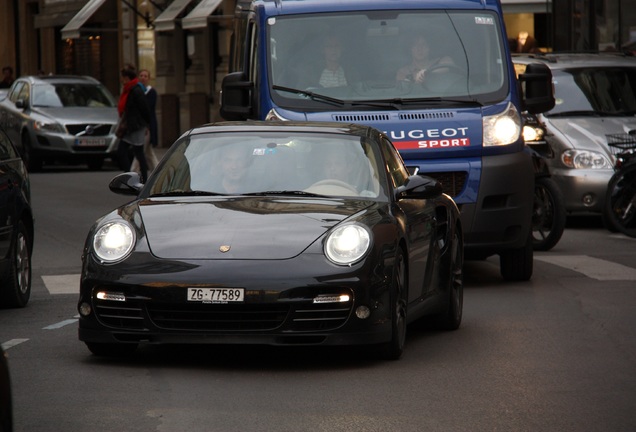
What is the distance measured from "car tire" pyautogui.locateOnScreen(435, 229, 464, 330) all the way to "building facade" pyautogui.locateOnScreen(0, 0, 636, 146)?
672 inches

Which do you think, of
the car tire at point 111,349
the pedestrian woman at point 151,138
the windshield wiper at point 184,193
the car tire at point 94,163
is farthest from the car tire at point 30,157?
the car tire at point 111,349

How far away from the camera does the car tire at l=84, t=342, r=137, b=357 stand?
8.86 metres

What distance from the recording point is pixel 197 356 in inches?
357

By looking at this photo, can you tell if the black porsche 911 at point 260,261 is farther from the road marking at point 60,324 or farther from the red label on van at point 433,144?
the red label on van at point 433,144

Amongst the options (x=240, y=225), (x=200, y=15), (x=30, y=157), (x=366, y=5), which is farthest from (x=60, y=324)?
(x=200, y=15)

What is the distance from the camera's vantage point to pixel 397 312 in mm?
8812

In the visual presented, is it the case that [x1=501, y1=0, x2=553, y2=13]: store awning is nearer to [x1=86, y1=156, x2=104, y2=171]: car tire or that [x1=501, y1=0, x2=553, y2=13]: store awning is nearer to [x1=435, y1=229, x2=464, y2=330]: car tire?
[x1=86, y1=156, x2=104, y2=171]: car tire

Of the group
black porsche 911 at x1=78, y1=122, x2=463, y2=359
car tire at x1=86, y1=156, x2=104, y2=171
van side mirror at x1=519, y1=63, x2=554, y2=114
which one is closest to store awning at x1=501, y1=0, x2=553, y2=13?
car tire at x1=86, y1=156, x2=104, y2=171

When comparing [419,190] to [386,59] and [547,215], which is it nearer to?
[386,59]

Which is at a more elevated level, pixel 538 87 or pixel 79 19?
pixel 538 87

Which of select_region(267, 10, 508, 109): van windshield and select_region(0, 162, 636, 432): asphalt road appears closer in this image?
select_region(0, 162, 636, 432): asphalt road

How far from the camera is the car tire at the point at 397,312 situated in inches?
345

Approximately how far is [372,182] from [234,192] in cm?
81

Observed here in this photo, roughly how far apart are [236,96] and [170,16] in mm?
26894
